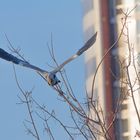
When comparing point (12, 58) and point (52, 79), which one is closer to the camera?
point (52, 79)

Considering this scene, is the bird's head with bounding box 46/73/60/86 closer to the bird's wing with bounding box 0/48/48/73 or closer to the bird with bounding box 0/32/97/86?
the bird with bounding box 0/32/97/86

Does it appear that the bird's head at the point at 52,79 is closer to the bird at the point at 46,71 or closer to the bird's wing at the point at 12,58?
the bird at the point at 46,71

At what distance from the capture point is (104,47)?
1714 cm

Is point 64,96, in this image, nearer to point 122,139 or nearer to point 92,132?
point 92,132

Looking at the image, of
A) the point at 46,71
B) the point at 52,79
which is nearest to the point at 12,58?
the point at 46,71

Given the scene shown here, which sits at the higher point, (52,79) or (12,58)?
(12,58)

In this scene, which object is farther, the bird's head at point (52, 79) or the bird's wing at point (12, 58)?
the bird's wing at point (12, 58)

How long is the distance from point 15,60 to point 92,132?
119 centimetres

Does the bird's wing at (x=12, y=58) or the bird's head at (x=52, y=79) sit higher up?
the bird's wing at (x=12, y=58)

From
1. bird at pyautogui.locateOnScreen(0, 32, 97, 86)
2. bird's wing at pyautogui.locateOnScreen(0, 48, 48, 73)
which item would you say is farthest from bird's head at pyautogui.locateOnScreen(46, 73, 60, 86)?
bird's wing at pyautogui.locateOnScreen(0, 48, 48, 73)

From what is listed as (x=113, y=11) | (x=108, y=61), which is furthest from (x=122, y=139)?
(x=113, y=11)

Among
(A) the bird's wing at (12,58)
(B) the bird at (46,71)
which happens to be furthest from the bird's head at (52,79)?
(A) the bird's wing at (12,58)

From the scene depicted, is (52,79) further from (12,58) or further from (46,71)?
(12,58)

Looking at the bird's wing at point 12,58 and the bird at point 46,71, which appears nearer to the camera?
the bird at point 46,71
